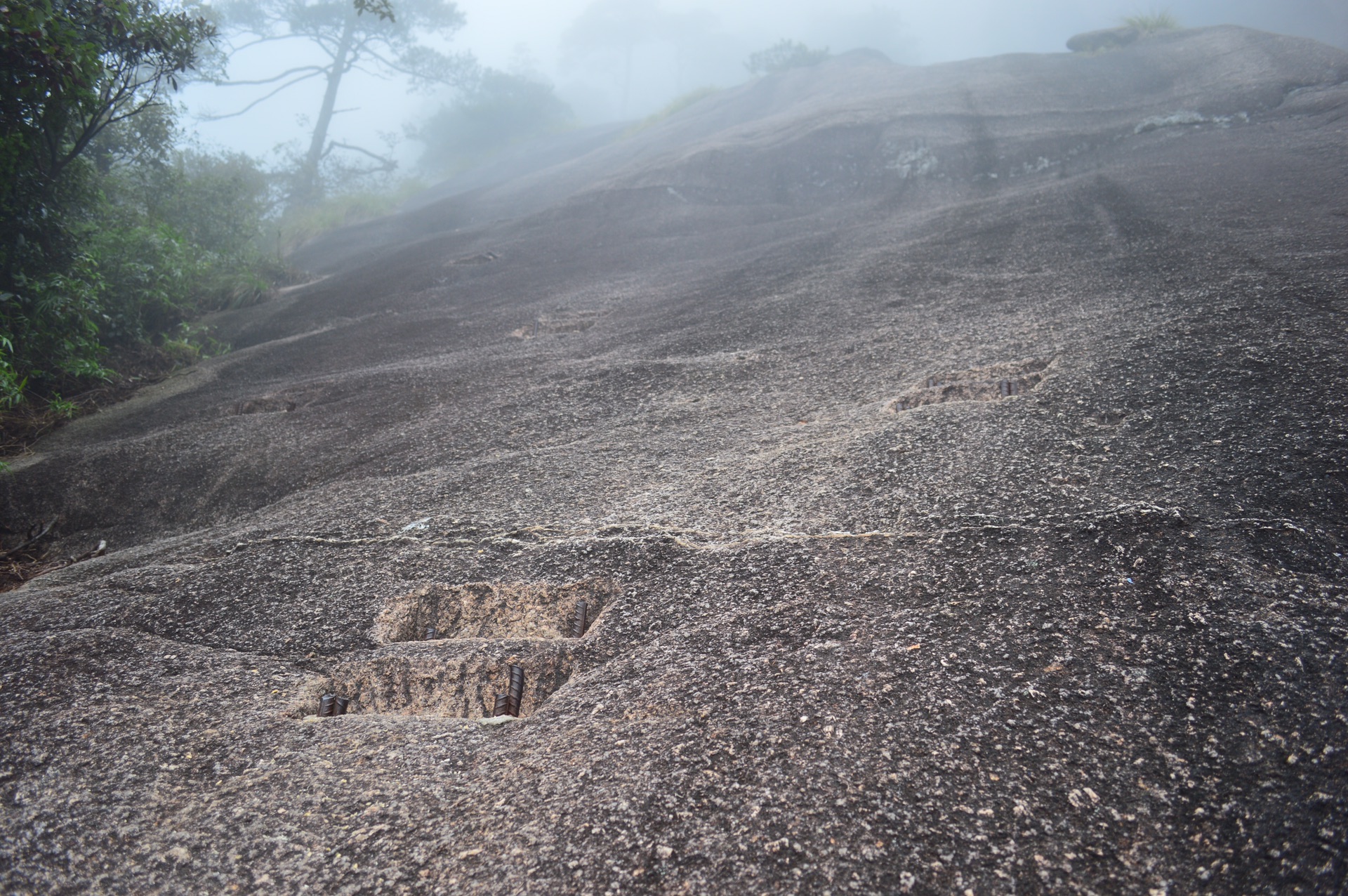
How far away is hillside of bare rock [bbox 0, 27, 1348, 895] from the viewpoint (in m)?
1.96

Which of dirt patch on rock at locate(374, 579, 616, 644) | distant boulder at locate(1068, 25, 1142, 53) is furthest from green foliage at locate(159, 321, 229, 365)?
distant boulder at locate(1068, 25, 1142, 53)

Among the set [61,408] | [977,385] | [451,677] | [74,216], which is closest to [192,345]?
[74,216]

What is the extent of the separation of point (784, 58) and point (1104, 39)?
14203mm

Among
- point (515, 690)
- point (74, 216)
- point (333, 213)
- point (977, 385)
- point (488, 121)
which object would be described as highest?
point (488, 121)

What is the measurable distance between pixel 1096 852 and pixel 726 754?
1.04 metres

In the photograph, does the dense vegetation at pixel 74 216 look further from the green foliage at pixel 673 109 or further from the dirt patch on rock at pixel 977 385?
the green foliage at pixel 673 109

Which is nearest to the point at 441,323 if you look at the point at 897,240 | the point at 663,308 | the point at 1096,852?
the point at 663,308

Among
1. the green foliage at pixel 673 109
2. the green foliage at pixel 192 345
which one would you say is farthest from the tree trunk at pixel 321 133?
the green foliage at pixel 192 345

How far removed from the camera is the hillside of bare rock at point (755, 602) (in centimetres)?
196

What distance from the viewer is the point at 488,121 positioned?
39.8m

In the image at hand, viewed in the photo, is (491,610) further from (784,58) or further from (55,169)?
(784,58)

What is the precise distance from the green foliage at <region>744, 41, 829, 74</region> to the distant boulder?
982cm

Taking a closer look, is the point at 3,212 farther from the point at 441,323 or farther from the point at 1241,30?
the point at 1241,30

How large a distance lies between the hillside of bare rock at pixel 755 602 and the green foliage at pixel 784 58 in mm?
24069
